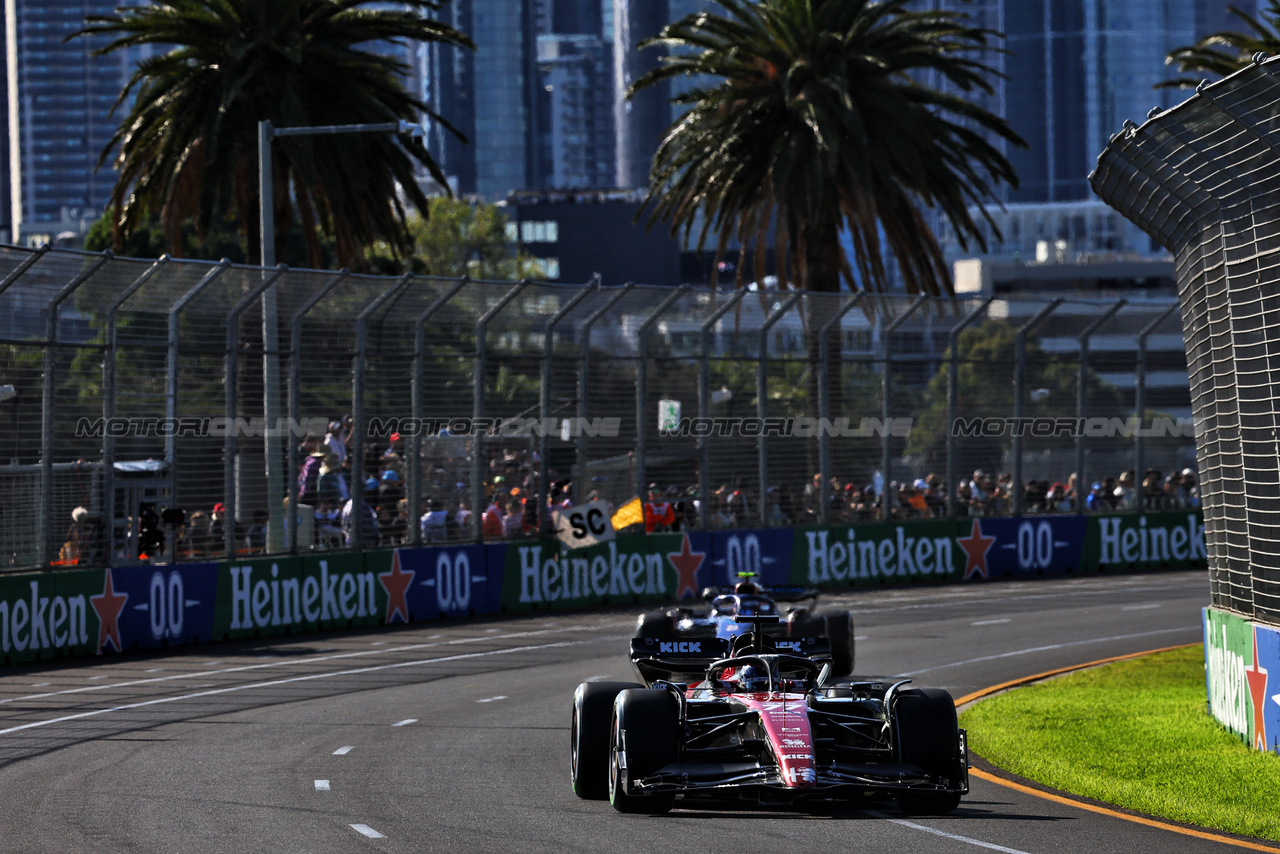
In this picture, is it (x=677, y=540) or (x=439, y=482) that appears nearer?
(x=439, y=482)

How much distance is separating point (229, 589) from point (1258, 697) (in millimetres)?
13723

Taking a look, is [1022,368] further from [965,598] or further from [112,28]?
[112,28]

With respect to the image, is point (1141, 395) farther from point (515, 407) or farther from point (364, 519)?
point (364, 519)

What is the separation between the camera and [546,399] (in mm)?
27031

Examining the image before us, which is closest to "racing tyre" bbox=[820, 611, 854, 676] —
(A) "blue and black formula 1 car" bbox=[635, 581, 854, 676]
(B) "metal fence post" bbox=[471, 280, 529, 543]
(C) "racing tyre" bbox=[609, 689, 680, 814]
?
(A) "blue and black formula 1 car" bbox=[635, 581, 854, 676]

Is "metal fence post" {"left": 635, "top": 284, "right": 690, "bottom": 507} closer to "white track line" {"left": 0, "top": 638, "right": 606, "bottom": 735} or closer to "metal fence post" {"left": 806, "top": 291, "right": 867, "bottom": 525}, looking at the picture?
"metal fence post" {"left": 806, "top": 291, "right": 867, "bottom": 525}

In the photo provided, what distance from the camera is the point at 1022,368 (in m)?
32.8

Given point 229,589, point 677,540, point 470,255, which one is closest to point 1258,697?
point 229,589

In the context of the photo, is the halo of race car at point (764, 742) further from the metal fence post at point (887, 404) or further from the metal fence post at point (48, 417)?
the metal fence post at point (887, 404)

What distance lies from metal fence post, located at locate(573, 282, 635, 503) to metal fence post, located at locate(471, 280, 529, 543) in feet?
5.18

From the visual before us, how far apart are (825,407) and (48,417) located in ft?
46.3

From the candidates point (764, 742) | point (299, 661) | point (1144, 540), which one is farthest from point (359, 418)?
point (1144, 540)

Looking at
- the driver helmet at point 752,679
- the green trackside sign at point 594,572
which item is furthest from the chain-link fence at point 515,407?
the driver helmet at point 752,679

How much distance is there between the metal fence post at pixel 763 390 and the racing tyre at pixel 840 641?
11.8 m
